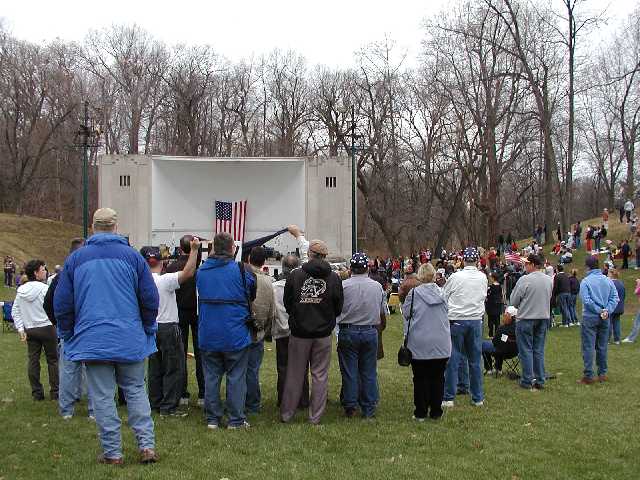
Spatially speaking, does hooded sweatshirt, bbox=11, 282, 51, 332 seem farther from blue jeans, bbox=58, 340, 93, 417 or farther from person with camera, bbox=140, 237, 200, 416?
person with camera, bbox=140, 237, 200, 416

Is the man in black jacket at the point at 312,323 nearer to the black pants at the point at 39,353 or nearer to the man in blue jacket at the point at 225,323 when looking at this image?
the man in blue jacket at the point at 225,323

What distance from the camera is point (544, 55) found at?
3753cm

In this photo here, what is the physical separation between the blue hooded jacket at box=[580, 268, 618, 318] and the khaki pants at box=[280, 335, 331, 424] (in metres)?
4.06

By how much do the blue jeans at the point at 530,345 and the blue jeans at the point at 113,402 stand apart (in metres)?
5.01

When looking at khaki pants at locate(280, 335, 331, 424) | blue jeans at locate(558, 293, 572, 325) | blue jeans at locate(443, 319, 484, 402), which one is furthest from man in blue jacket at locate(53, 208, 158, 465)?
blue jeans at locate(558, 293, 572, 325)

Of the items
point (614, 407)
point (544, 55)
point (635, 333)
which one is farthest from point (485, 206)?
point (614, 407)

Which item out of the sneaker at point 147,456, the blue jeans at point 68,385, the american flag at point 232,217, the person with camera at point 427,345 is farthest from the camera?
the american flag at point 232,217

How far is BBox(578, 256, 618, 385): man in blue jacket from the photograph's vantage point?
9078 millimetres

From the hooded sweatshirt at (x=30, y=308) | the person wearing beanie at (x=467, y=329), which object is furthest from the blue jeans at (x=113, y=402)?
the person wearing beanie at (x=467, y=329)

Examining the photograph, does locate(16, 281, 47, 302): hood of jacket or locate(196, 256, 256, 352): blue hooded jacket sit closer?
locate(196, 256, 256, 352): blue hooded jacket

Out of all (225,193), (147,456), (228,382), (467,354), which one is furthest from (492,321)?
(225,193)

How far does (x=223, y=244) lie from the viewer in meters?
6.36

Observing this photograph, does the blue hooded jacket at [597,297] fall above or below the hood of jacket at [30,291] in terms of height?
below

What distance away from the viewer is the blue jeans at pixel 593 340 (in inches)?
360
